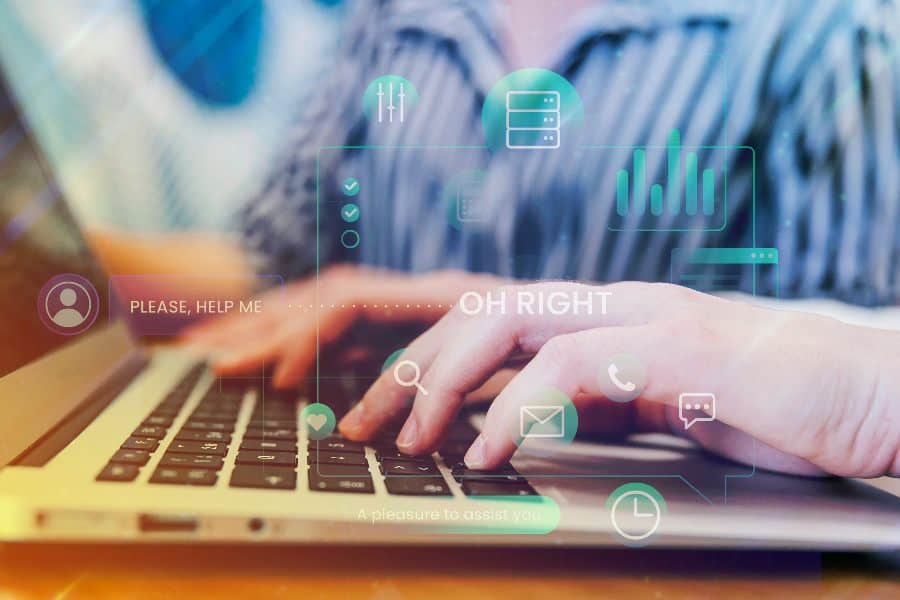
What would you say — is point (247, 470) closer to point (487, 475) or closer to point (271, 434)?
point (271, 434)

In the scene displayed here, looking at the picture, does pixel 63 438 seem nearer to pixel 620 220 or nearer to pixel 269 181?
pixel 269 181

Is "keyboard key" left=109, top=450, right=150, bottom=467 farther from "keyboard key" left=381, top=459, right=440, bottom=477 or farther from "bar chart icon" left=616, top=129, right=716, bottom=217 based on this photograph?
"bar chart icon" left=616, top=129, right=716, bottom=217

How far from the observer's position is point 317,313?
0.48 m

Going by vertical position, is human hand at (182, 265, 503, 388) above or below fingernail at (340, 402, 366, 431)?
above

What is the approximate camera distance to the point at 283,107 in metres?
0.48

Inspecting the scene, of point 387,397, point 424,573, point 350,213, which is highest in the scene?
point 350,213

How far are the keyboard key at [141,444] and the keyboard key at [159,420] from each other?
20 millimetres

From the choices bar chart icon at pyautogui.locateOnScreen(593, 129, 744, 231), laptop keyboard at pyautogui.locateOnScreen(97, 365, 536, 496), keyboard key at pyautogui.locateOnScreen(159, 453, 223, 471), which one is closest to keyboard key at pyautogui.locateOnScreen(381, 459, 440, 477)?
laptop keyboard at pyautogui.locateOnScreen(97, 365, 536, 496)

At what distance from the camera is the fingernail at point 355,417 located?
48cm

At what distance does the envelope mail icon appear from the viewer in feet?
1.52

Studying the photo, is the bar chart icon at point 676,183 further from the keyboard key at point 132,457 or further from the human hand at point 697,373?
the keyboard key at point 132,457

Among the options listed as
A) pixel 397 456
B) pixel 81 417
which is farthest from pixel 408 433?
pixel 81 417

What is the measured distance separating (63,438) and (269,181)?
9.1 inches

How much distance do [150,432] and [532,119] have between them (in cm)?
36
